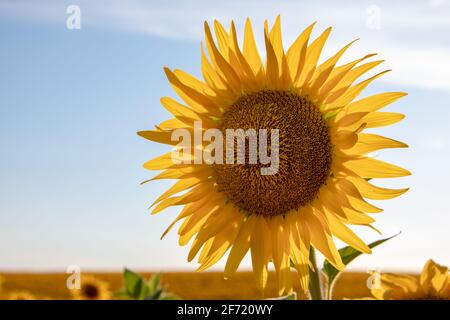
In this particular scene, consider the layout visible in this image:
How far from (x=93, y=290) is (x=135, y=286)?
2.48 meters

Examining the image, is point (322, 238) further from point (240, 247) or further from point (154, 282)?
point (154, 282)

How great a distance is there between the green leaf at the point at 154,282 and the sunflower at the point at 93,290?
2.16m

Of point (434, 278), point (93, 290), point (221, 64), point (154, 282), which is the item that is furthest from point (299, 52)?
point (93, 290)

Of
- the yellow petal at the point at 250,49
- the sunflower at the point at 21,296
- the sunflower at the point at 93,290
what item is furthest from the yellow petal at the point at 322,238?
the sunflower at the point at 93,290

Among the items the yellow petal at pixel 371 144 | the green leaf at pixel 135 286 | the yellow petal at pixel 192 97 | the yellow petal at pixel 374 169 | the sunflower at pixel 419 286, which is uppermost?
the yellow petal at pixel 192 97

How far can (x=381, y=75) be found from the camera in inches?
100

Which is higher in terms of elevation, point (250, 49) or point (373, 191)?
point (250, 49)

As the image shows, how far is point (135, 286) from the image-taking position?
4414 millimetres

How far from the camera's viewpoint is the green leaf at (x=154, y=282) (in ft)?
14.5

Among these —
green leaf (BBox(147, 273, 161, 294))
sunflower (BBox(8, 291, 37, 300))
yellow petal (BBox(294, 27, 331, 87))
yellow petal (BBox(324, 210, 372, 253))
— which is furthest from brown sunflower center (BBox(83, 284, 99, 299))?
yellow petal (BBox(294, 27, 331, 87))

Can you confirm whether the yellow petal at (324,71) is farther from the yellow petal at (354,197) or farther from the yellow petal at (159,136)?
the yellow petal at (159,136)
